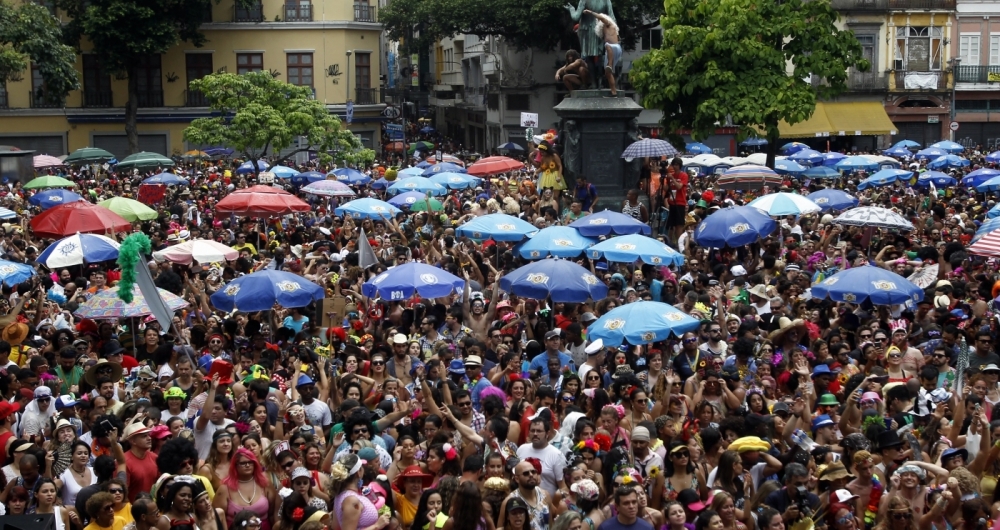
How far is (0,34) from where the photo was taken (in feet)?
138

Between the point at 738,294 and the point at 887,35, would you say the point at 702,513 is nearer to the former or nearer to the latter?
the point at 738,294

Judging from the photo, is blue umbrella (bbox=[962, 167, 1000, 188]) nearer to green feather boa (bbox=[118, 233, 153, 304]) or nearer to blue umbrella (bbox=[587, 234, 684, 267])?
blue umbrella (bbox=[587, 234, 684, 267])

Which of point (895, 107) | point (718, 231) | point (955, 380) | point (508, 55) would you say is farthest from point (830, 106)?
point (955, 380)

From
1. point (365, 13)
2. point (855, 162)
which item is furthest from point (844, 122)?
point (855, 162)

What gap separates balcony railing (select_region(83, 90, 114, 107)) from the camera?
54.3 m

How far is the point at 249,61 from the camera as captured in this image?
54812 mm

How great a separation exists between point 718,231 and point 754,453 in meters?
8.75

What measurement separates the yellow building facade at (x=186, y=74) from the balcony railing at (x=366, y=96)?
953mm

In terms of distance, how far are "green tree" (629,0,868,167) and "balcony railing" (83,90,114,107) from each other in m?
28.8

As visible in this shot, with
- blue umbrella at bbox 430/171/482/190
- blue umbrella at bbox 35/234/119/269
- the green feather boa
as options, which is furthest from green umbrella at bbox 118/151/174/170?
the green feather boa

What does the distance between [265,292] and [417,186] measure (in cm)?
1167

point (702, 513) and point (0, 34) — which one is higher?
point (0, 34)

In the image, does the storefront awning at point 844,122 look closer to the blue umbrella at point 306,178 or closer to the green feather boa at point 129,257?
the blue umbrella at point 306,178

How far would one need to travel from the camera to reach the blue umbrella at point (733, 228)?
17.4 meters
